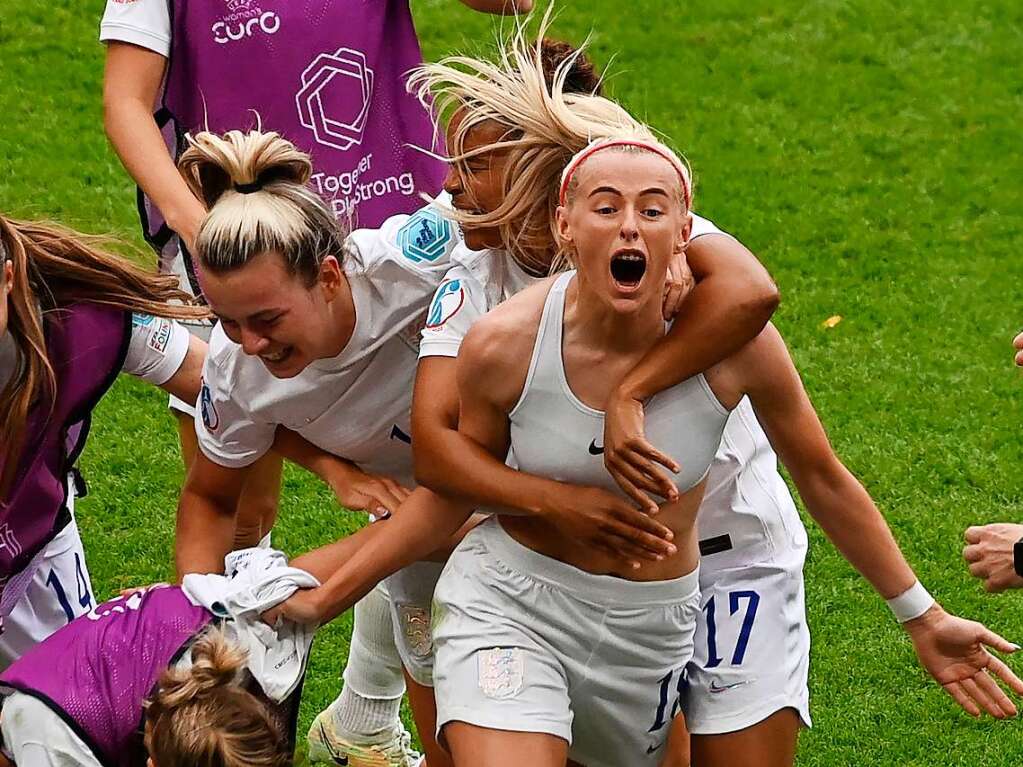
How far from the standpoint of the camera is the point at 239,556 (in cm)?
329

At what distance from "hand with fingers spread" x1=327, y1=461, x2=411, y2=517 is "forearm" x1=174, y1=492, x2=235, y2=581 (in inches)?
10.4

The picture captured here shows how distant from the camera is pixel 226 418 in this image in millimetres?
3463

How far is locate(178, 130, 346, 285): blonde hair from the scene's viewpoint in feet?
10.4

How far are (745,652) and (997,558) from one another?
2.07ft

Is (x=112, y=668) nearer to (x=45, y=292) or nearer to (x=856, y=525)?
(x=45, y=292)

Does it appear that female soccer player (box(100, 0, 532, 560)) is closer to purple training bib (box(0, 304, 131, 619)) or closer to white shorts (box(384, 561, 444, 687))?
purple training bib (box(0, 304, 131, 619))

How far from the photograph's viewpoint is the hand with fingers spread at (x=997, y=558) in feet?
11.6

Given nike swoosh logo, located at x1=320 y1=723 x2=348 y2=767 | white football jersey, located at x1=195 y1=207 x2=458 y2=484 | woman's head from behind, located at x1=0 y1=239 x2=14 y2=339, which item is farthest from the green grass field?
woman's head from behind, located at x1=0 y1=239 x2=14 y2=339

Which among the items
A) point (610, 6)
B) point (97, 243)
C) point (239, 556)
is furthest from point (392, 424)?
point (610, 6)

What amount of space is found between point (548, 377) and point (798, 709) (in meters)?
0.86

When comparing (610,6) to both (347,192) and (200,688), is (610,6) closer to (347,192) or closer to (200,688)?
(347,192)

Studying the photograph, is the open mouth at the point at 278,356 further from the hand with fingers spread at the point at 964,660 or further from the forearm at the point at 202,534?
the hand with fingers spread at the point at 964,660

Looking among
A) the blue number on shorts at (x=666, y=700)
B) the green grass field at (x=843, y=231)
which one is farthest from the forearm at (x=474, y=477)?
the green grass field at (x=843, y=231)

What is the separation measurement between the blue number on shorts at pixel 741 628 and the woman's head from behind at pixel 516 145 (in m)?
0.74
